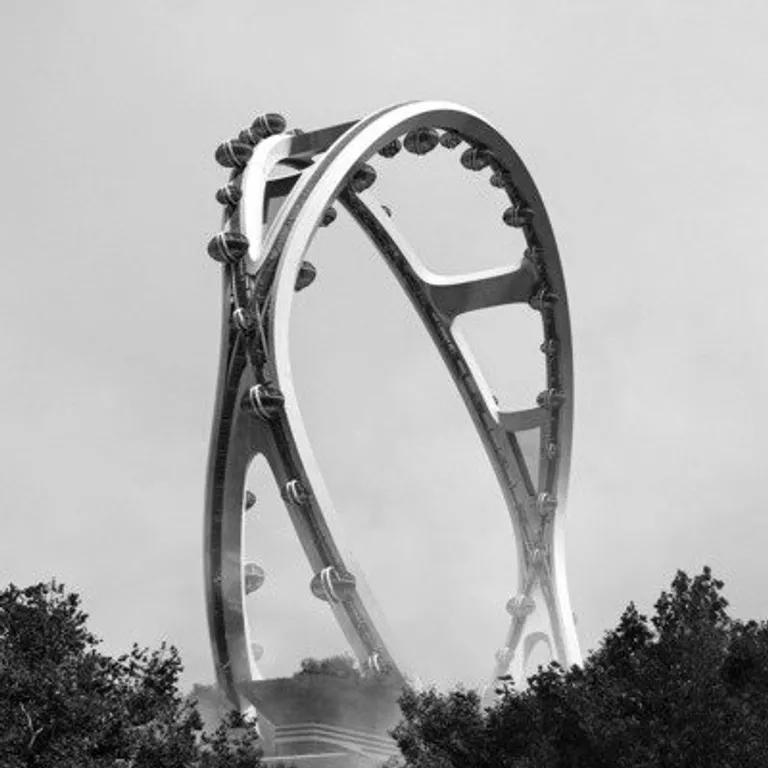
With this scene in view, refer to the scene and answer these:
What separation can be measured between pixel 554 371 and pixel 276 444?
1908 cm

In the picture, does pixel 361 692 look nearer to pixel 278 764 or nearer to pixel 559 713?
pixel 278 764

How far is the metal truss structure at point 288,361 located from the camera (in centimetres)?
4784

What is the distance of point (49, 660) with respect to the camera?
32781 millimetres

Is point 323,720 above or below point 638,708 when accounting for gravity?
above

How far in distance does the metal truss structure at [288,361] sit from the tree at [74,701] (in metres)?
13.5

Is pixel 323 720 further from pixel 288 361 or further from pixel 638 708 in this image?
pixel 638 708

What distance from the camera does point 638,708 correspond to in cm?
3434

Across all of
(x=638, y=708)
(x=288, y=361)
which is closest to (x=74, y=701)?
(x=638, y=708)

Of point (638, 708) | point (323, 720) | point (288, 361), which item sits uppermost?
point (288, 361)

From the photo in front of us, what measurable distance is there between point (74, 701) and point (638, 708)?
11.2 metres

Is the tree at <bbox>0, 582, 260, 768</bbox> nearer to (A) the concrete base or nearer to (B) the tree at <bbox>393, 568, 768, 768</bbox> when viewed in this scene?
(B) the tree at <bbox>393, 568, 768, 768</bbox>

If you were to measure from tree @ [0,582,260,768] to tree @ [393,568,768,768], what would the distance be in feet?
19.7

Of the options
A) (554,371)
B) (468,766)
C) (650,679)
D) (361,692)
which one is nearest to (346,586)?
(361,692)

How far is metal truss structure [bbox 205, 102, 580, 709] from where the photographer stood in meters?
47.8
